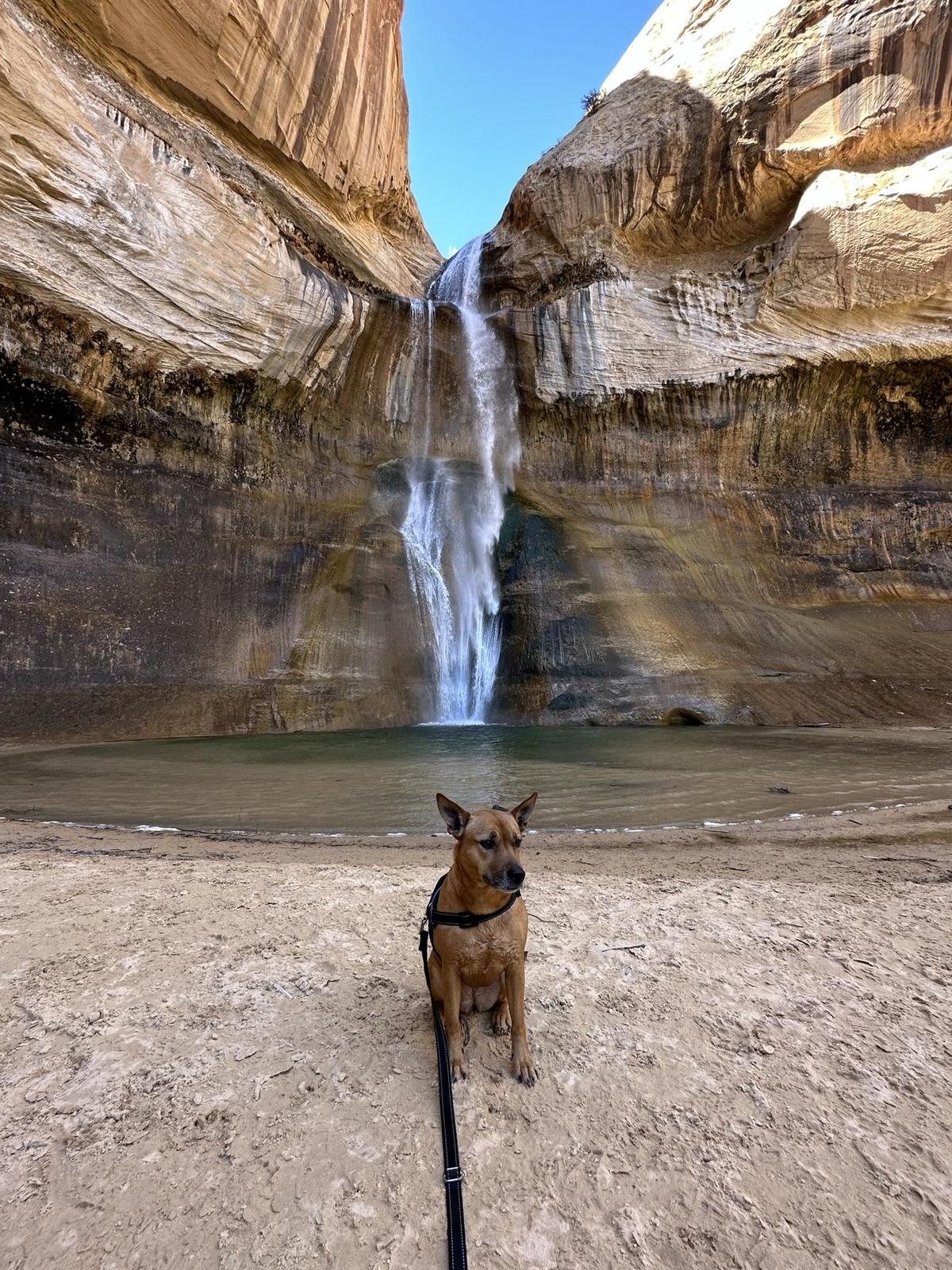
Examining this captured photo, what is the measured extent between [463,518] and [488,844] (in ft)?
52.6

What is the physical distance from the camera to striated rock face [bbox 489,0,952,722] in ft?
48.3

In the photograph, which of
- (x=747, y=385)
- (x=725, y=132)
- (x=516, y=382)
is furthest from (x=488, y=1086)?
(x=725, y=132)

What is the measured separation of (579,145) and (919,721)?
759 inches

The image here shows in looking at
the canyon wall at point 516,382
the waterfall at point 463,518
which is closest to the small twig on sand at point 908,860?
the canyon wall at point 516,382

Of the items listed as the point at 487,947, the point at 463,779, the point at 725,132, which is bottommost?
the point at 463,779

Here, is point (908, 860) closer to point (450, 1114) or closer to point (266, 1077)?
point (450, 1114)

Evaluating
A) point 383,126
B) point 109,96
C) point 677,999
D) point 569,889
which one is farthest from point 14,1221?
point 383,126

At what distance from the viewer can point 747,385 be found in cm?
1659

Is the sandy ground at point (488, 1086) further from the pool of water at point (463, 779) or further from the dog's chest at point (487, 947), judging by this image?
the pool of water at point (463, 779)

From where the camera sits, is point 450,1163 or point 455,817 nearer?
point 450,1163

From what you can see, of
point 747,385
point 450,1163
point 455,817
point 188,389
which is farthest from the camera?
point 747,385

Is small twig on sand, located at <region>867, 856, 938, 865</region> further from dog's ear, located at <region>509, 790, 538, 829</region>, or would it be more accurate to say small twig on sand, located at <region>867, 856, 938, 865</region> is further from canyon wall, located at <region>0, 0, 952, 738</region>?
canyon wall, located at <region>0, 0, 952, 738</region>

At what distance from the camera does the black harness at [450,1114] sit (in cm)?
121

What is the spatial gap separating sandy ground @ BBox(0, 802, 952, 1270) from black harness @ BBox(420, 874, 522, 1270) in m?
0.04
